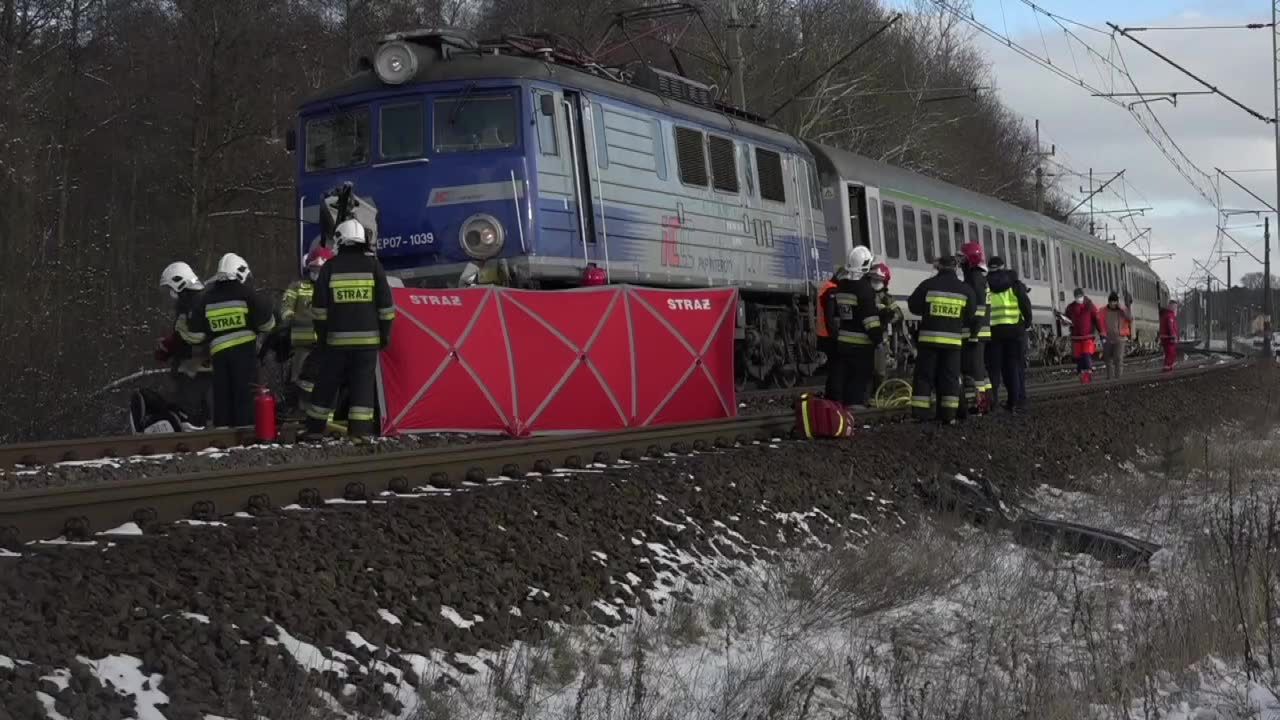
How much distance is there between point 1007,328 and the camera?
15.3 metres

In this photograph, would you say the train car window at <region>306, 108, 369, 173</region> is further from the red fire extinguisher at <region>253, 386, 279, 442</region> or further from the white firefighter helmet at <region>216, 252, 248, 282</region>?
the red fire extinguisher at <region>253, 386, 279, 442</region>

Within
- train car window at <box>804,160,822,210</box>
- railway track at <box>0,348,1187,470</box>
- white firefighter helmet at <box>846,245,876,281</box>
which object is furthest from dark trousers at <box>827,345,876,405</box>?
train car window at <box>804,160,822,210</box>

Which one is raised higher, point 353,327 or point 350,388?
point 353,327

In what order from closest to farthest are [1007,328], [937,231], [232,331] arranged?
[232,331], [1007,328], [937,231]

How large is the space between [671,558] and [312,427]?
193 inches

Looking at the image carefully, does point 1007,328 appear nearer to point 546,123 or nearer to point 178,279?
point 546,123

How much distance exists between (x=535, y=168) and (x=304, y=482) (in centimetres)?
666

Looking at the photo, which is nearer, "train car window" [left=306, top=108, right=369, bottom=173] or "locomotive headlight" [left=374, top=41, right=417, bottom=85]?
"locomotive headlight" [left=374, top=41, right=417, bottom=85]

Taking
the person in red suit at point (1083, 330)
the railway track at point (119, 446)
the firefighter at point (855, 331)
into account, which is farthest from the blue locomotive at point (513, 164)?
the person in red suit at point (1083, 330)

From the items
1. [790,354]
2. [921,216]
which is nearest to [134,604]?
[790,354]

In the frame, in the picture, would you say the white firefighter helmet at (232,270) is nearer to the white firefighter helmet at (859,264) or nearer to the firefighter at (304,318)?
the firefighter at (304,318)

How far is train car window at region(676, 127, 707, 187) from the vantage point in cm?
1549

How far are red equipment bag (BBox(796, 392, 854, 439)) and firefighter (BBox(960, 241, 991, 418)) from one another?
243 centimetres

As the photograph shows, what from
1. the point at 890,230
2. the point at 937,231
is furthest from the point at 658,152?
the point at 937,231
